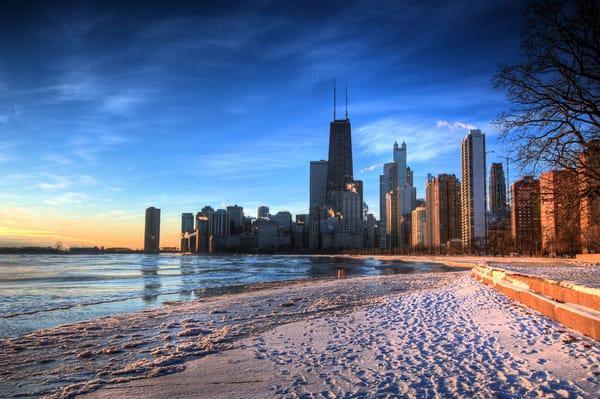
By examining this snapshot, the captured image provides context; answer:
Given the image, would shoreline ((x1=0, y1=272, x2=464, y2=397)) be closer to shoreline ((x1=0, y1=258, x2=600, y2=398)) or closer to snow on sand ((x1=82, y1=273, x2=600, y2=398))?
shoreline ((x1=0, y1=258, x2=600, y2=398))

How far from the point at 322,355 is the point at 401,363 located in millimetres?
1564

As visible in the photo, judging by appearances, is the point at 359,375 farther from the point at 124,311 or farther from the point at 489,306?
the point at 124,311

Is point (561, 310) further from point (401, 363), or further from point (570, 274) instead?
point (570, 274)

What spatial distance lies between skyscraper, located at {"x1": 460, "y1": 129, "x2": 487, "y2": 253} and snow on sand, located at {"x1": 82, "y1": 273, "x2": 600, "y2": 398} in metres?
158

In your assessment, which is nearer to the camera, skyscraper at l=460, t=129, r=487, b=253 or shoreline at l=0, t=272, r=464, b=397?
shoreline at l=0, t=272, r=464, b=397

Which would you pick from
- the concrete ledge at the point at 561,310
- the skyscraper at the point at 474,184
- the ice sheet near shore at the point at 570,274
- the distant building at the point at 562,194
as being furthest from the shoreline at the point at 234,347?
the skyscraper at the point at 474,184

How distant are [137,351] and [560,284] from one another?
10778 millimetres

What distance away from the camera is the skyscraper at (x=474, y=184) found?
161 meters

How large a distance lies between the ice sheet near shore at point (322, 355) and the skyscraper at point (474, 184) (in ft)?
516

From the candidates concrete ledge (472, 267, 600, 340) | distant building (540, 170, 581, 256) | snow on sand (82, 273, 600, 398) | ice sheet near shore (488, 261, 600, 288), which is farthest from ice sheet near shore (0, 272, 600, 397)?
distant building (540, 170, 581, 256)

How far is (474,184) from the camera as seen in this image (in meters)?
167

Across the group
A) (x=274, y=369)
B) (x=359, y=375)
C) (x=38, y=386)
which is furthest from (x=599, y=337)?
(x=38, y=386)

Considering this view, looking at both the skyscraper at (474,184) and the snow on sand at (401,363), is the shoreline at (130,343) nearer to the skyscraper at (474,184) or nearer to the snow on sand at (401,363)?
the snow on sand at (401,363)

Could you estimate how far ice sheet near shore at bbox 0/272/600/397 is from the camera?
638 cm
